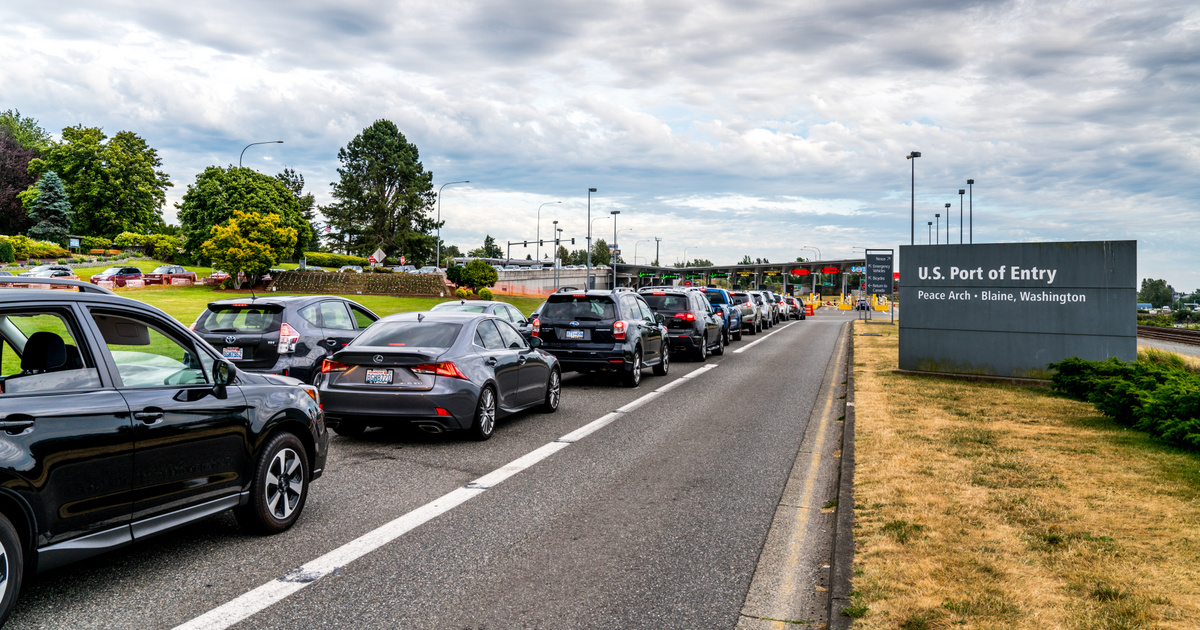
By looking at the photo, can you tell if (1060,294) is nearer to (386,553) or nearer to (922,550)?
(922,550)

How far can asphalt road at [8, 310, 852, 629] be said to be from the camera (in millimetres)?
4156

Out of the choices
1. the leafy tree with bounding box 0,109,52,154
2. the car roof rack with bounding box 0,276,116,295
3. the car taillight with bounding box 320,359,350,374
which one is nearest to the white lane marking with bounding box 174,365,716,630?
the car roof rack with bounding box 0,276,116,295

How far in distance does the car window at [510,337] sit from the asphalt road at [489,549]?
4.55 feet

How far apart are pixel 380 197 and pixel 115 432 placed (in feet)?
293

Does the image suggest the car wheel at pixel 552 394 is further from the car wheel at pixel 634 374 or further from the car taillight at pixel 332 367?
the car taillight at pixel 332 367

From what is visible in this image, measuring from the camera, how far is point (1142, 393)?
9.58m

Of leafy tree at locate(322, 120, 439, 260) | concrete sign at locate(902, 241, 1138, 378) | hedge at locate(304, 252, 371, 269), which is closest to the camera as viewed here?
concrete sign at locate(902, 241, 1138, 378)

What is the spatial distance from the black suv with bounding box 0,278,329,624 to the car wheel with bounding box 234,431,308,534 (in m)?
0.01

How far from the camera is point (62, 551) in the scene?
12.8 feet

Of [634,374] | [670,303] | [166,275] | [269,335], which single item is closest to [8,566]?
[269,335]

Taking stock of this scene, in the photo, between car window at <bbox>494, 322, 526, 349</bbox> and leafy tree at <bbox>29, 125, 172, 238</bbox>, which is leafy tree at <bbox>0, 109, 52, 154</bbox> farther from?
car window at <bbox>494, 322, 526, 349</bbox>

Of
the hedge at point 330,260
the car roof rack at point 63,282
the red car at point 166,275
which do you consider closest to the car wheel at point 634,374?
the car roof rack at point 63,282

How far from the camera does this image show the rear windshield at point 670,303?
19938mm

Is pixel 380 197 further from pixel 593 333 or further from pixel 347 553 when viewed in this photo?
pixel 347 553
